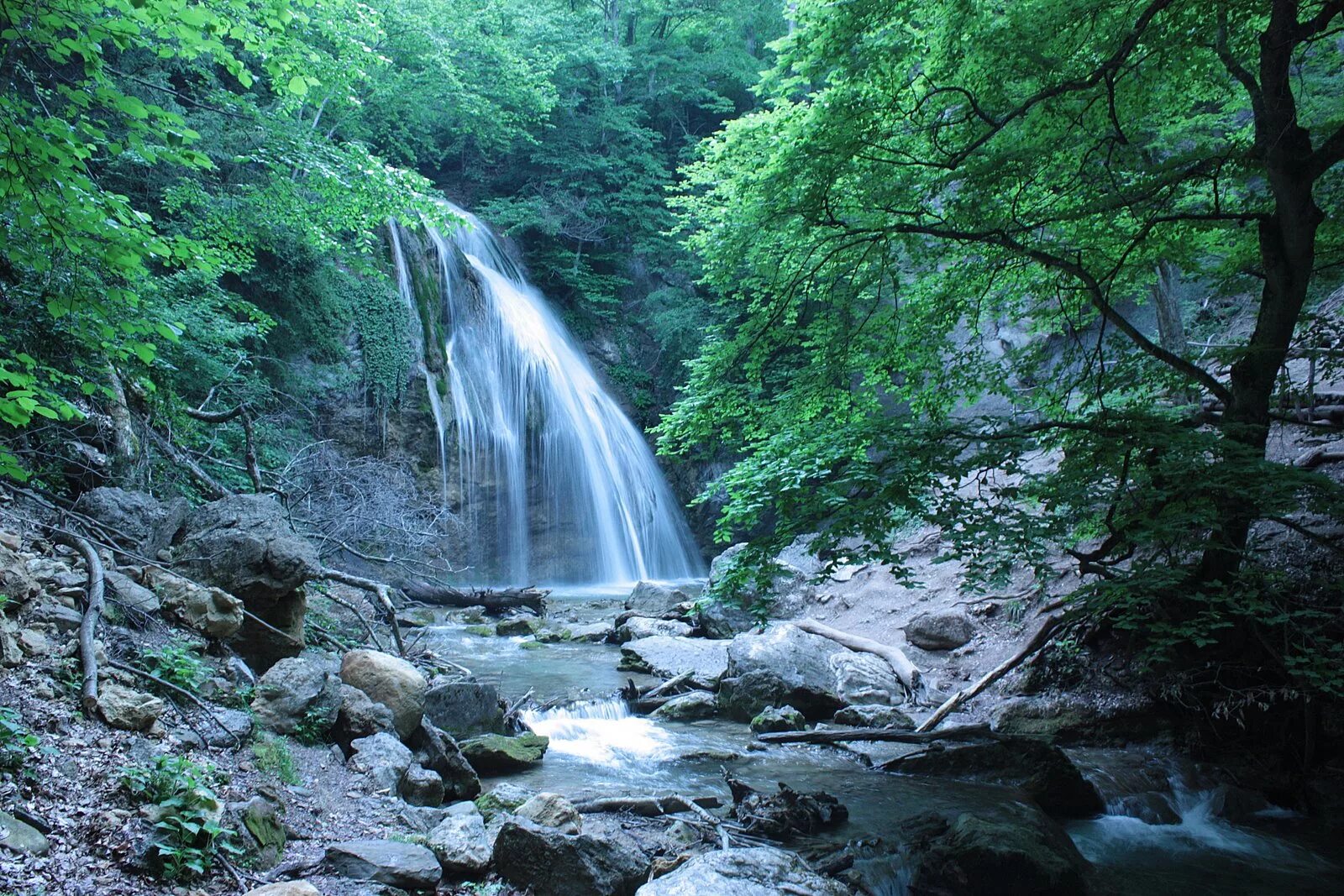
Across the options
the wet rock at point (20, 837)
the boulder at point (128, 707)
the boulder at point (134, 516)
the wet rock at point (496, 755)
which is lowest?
the wet rock at point (496, 755)

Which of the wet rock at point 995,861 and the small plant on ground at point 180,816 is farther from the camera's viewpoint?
the wet rock at point 995,861

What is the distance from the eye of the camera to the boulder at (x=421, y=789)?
5.09 metres

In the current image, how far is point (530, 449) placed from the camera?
1938 cm

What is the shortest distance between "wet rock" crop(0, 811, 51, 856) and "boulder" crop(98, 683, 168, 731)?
3.20 feet

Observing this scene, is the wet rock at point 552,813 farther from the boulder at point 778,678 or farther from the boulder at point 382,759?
the boulder at point 778,678

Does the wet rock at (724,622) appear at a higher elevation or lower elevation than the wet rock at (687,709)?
higher

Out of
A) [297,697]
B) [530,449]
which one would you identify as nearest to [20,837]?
[297,697]

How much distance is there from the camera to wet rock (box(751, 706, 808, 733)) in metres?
7.71

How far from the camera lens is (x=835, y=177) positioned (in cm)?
530

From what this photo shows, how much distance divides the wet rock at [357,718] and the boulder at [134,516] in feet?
6.58

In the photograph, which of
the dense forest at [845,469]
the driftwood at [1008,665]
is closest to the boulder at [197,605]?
the dense forest at [845,469]

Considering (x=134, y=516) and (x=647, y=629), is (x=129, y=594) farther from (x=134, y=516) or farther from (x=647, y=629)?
(x=647, y=629)

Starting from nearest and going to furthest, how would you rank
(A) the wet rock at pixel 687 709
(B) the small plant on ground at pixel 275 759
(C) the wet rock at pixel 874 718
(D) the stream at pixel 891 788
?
1. (B) the small plant on ground at pixel 275 759
2. (D) the stream at pixel 891 788
3. (C) the wet rock at pixel 874 718
4. (A) the wet rock at pixel 687 709

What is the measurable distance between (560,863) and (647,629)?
307 inches
